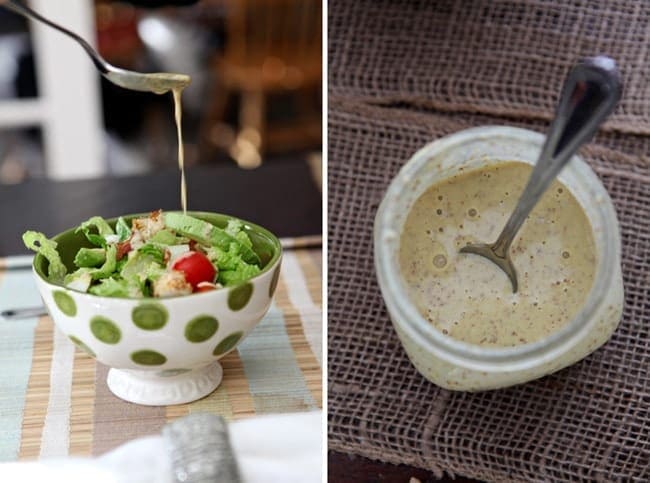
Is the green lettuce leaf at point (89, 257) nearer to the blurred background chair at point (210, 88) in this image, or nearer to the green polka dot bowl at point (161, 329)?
the green polka dot bowl at point (161, 329)

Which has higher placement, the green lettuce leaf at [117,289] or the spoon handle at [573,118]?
the spoon handle at [573,118]

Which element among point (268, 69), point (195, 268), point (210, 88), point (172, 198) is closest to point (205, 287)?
point (195, 268)

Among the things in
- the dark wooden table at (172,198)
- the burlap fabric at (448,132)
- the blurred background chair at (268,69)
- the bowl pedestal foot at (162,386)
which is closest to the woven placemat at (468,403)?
the burlap fabric at (448,132)

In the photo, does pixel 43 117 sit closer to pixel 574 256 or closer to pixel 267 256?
pixel 267 256

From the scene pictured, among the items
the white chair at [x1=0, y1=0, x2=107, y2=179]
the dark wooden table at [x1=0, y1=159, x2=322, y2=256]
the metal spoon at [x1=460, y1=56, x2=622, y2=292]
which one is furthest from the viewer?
the white chair at [x1=0, y1=0, x2=107, y2=179]

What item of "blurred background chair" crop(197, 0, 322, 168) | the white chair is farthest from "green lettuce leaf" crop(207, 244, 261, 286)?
"blurred background chair" crop(197, 0, 322, 168)

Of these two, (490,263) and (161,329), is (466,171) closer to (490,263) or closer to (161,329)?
(490,263)

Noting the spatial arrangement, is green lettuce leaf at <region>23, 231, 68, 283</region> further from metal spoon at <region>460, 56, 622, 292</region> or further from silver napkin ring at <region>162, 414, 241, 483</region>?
metal spoon at <region>460, 56, 622, 292</region>

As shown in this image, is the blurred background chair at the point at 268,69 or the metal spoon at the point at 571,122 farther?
the blurred background chair at the point at 268,69
